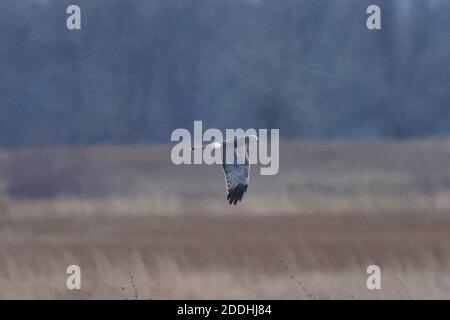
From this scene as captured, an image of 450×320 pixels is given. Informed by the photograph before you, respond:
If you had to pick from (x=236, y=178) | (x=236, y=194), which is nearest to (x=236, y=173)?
(x=236, y=178)

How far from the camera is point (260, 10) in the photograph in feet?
36.4

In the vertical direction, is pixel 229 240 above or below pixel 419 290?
above

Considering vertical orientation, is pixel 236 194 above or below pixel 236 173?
below

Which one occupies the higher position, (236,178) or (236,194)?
(236,178)

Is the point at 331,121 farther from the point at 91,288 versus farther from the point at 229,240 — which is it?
the point at 91,288

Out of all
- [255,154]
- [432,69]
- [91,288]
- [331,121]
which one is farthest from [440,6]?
[91,288]

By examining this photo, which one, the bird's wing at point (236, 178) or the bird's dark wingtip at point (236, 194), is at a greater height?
the bird's wing at point (236, 178)

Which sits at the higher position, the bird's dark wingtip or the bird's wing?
the bird's wing

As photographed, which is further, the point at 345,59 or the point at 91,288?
the point at 345,59

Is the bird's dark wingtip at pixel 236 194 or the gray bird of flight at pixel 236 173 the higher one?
the gray bird of flight at pixel 236 173

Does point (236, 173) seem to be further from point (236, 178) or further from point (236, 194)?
point (236, 194)
